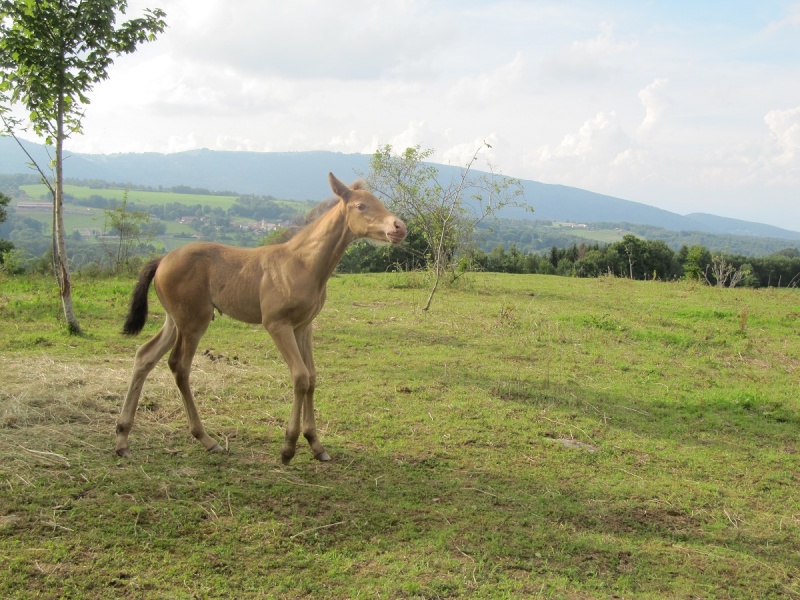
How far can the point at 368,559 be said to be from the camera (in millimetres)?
4047

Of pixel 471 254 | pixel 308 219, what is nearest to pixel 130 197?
pixel 471 254

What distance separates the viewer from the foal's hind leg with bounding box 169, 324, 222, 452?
5.58m

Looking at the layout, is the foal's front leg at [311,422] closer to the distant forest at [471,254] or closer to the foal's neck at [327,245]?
the foal's neck at [327,245]

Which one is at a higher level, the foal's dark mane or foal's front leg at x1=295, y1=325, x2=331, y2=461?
the foal's dark mane

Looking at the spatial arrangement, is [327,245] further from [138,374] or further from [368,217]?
[138,374]

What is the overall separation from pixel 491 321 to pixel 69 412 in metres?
8.32

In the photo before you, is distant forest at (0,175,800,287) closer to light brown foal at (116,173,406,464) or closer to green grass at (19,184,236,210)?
green grass at (19,184,236,210)

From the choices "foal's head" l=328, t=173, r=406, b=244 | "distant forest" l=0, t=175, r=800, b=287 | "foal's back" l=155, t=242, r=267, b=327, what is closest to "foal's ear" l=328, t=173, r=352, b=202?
"foal's head" l=328, t=173, r=406, b=244

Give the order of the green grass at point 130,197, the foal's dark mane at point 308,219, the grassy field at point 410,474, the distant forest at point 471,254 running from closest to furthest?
the grassy field at point 410,474 → the foal's dark mane at point 308,219 → the distant forest at point 471,254 → the green grass at point 130,197

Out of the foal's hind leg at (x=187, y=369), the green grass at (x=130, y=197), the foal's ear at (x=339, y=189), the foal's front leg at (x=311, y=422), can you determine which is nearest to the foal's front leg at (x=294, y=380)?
the foal's front leg at (x=311, y=422)

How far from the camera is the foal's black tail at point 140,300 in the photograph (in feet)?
19.5

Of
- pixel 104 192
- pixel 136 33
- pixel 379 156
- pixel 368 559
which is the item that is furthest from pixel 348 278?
pixel 104 192

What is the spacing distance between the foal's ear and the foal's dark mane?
0.60 feet

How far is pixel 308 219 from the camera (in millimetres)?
6008
